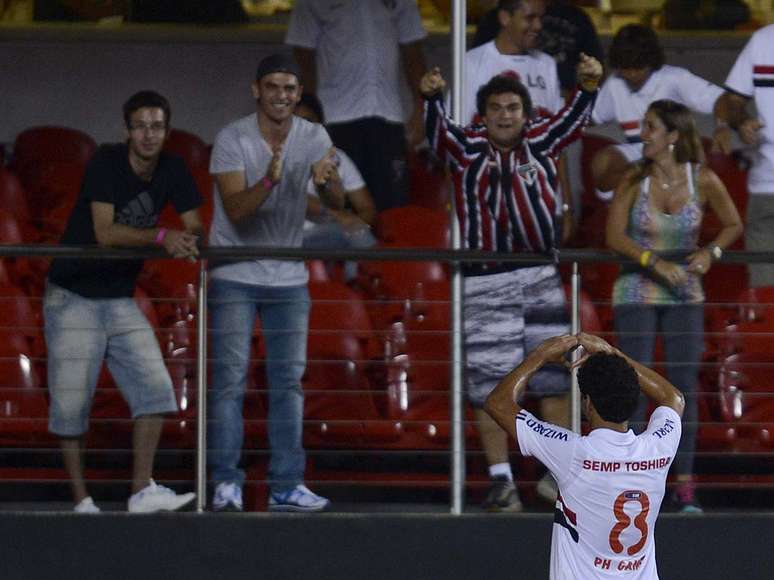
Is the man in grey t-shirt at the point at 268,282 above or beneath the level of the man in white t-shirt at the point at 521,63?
beneath

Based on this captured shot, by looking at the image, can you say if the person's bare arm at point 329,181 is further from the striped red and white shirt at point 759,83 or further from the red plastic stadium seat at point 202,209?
the striped red and white shirt at point 759,83

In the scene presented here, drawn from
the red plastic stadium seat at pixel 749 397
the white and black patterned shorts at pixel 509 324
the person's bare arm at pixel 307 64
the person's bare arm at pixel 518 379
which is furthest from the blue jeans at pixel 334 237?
the person's bare arm at pixel 518 379

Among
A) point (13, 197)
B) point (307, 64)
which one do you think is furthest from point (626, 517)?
point (13, 197)

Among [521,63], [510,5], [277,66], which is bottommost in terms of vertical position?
[277,66]

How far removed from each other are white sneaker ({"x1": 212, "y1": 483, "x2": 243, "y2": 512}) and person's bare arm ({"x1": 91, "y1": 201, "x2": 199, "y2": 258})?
0.95 meters

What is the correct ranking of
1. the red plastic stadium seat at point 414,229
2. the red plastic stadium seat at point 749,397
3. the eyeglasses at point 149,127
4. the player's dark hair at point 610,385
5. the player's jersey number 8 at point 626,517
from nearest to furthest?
1. the player's dark hair at point 610,385
2. the player's jersey number 8 at point 626,517
3. the eyeglasses at point 149,127
4. the red plastic stadium seat at point 749,397
5. the red plastic stadium seat at point 414,229

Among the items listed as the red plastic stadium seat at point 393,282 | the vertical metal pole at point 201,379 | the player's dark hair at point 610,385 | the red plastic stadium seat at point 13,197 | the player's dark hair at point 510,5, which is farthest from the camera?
the red plastic stadium seat at point 13,197

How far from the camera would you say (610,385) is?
5.50 metres

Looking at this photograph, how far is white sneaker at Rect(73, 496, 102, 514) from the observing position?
6.98 m

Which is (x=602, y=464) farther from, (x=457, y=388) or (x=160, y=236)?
(x=160, y=236)

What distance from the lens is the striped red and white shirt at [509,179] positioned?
7.12 metres

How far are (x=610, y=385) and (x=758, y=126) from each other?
279 cm

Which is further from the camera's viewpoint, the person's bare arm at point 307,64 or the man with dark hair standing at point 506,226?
the person's bare arm at point 307,64

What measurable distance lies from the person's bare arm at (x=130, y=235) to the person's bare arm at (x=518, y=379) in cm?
152
